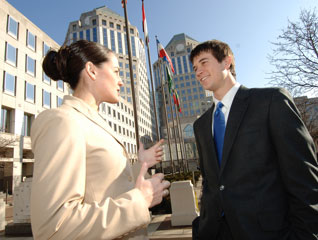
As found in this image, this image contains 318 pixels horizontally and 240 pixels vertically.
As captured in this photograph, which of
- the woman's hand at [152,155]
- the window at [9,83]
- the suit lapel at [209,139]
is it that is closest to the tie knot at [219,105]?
the suit lapel at [209,139]

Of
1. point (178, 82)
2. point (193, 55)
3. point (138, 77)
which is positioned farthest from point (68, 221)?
point (178, 82)

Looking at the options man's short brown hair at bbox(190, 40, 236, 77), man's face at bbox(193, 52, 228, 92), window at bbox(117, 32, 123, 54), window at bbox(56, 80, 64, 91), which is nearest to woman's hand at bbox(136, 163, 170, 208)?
man's face at bbox(193, 52, 228, 92)

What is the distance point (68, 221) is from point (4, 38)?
93.3 feet

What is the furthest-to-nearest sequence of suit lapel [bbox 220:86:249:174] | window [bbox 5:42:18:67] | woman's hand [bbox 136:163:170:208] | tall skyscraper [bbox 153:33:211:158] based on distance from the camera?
tall skyscraper [bbox 153:33:211:158] < window [bbox 5:42:18:67] < suit lapel [bbox 220:86:249:174] < woman's hand [bbox 136:163:170:208]

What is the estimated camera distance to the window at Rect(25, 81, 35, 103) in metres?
24.0

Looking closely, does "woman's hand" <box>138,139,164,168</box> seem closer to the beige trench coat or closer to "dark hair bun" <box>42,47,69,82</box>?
the beige trench coat

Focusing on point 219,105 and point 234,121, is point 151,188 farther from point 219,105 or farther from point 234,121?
point 219,105

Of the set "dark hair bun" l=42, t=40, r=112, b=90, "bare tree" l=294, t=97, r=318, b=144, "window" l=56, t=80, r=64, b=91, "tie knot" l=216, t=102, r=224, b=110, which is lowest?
"tie knot" l=216, t=102, r=224, b=110

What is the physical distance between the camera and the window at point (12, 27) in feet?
75.1

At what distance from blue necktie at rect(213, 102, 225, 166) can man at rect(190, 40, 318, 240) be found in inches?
0.4

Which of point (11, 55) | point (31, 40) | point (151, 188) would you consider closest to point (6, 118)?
point (11, 55)

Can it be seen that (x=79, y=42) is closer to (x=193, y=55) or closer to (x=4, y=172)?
(x=193, y=55)

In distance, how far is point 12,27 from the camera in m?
23.4

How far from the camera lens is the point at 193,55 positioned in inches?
109
